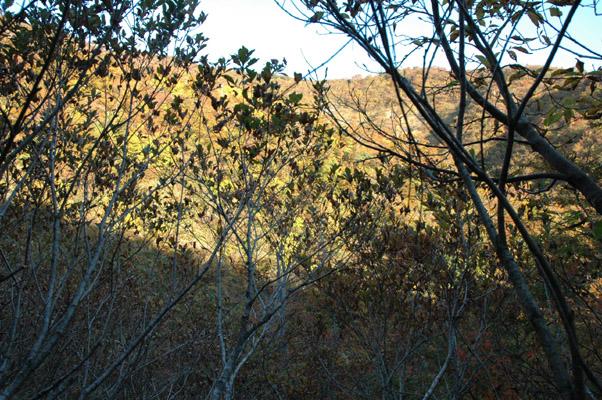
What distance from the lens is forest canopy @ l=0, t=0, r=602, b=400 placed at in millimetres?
1375

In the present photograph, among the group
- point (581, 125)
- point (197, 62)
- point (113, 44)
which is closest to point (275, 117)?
point (197, 62)

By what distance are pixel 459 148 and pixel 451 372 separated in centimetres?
924

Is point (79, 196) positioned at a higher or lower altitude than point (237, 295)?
higher

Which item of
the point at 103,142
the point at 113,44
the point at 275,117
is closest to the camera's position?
the point at 113,44

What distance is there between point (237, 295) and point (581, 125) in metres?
25.5

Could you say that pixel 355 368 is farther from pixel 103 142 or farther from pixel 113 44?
pixel 113 44

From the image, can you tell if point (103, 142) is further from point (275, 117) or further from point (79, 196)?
point (79, 196)

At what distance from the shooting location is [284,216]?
233 inches

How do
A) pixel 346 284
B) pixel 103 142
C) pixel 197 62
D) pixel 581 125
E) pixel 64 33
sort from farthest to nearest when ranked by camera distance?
1. pixel 581 125
2. pixel 346 284
3. pixel 103 142
4. pixel 197 62
5. pixel 64 33

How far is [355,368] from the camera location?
353 inches

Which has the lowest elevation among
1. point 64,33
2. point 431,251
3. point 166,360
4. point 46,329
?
point 166,360

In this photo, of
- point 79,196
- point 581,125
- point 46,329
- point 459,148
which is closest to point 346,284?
point 46,329

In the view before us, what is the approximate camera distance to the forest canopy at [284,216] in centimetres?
138

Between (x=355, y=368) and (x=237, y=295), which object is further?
(x=237, y=295)
